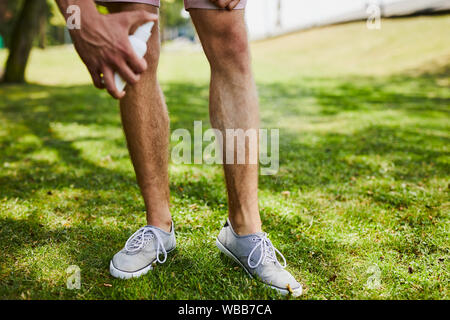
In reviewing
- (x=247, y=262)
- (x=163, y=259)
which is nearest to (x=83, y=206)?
(x=163, y=259)

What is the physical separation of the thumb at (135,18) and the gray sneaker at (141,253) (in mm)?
952

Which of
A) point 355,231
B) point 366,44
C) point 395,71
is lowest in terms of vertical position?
point 355,231

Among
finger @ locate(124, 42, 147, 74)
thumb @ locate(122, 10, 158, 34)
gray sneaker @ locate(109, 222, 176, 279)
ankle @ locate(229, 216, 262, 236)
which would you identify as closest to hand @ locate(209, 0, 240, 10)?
thumb @ locate(122, 10, 158, 34)

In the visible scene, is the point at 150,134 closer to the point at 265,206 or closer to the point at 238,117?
the point at 238,117

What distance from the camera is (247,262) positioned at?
1718 millimetres

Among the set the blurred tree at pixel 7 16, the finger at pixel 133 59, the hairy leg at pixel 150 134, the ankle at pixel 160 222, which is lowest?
the ankle at pixel 160 222

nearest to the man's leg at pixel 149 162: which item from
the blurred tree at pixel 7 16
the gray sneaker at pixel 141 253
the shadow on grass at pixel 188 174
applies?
the gray sneaker at pixel 141 253

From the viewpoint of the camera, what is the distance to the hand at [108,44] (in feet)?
4.09

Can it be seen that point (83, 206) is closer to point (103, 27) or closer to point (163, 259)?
point (163, 259)

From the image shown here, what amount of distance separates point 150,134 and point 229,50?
0.54 meters

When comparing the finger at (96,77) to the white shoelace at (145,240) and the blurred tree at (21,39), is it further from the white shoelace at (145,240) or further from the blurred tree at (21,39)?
the blurred tree at (21,39)

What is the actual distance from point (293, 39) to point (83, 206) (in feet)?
77.9

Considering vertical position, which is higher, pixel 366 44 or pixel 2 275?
pixel 366 44

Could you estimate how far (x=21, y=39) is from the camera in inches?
392
